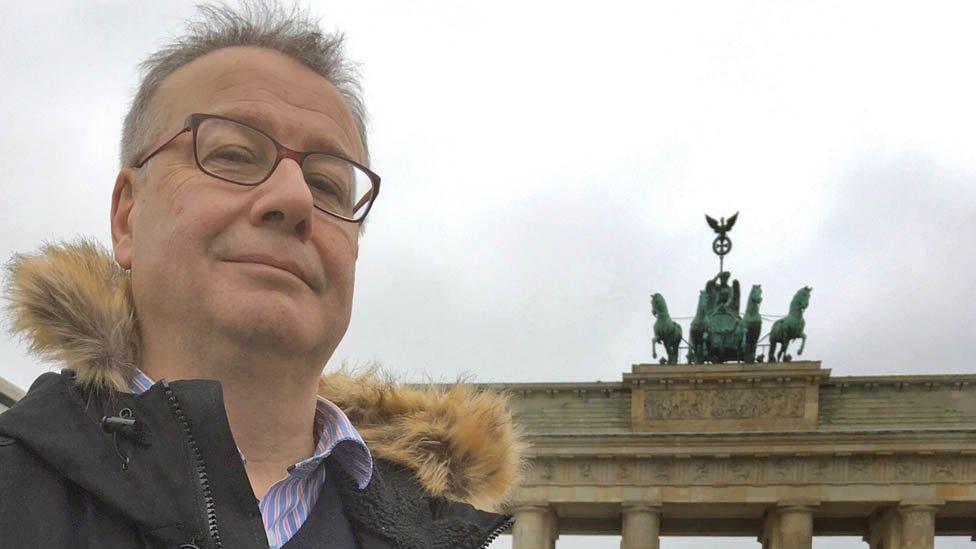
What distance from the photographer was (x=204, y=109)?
197 cm

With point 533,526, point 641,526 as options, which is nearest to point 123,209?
point 641,526

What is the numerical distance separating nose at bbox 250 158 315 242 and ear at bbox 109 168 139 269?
250 millimetres

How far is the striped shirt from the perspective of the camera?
74.8 inches

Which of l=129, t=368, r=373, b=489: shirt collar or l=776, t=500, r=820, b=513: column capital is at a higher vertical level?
l=776, t=500, r=820, b=513: column capital

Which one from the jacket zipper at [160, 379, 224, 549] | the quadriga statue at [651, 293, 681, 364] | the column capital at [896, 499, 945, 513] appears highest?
the quadriga statue at [651, 293, 681, 364]

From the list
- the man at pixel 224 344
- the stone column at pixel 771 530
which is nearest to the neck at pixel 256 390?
the man at pixel 224 344

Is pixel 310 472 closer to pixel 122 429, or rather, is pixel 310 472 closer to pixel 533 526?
pixel 122 429

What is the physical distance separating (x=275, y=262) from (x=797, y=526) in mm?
31221

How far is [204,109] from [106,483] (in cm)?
63

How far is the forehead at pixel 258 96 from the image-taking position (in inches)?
77.8

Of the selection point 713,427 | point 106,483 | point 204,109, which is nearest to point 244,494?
point 106,483

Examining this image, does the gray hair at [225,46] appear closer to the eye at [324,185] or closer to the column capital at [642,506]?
the eye at [324,185]

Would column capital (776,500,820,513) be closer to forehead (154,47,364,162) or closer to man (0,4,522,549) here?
man (0,4,522,549)

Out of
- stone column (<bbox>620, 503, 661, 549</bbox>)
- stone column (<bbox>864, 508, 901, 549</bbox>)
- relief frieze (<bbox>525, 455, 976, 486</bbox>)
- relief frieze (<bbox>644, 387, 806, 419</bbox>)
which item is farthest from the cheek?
stone column (<bbox>864, 508, 901, 549</bbox>)
